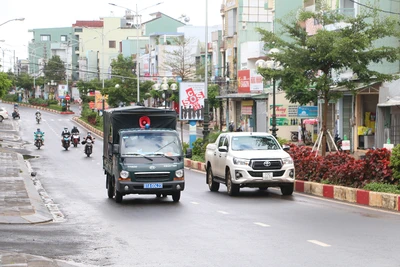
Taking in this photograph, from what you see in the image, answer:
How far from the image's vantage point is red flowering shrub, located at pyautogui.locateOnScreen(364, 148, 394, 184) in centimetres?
2039

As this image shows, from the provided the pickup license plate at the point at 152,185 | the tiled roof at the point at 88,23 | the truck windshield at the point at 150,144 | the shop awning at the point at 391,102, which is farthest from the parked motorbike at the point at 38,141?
the tiled roof at the point at 88,23

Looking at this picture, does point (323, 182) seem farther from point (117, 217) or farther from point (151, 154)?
point (117, 217)

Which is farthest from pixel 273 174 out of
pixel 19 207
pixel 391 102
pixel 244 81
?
pixel 244 81

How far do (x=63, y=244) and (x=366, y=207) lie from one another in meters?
8.15

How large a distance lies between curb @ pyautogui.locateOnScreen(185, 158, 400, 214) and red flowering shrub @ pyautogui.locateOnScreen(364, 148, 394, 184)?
0.64 metres

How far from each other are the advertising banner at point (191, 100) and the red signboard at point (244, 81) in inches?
876

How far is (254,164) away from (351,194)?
9.78ft

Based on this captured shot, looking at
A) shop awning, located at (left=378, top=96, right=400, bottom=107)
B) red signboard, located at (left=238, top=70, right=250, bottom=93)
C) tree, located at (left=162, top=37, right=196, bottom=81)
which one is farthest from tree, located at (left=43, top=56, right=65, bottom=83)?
shop awning, located at (left=378, top=96, right=400, bottom=107)

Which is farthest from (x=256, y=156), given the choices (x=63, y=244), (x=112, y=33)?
(x=112, y=33)

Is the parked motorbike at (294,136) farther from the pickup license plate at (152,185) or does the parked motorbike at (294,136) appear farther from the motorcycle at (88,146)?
the pickup license plate at (152,185)

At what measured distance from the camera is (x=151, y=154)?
21.5 metres

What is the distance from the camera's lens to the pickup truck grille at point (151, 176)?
68.8ft

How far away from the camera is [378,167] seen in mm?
20766

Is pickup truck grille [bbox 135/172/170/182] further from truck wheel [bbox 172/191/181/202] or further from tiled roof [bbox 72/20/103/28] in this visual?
tiled roof [bbox 72/20/103/28]
